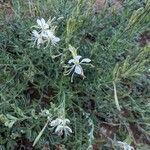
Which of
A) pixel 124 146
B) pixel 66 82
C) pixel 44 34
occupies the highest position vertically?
pixel 44 34

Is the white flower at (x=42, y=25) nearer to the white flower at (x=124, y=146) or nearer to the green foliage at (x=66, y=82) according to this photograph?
the green foliage at (x=66, y=82)

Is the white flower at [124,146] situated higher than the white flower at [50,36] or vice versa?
the white flower at [50,36]

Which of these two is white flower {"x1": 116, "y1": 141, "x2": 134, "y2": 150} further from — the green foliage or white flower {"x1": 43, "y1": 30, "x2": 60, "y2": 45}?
white flower {"x1": 43, "y1": 30, "x2": 60, "y2": 45}

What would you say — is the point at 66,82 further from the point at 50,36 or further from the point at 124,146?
the point at 124,146

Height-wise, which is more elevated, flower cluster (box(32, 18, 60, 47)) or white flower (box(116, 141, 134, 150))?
flower cluster (box(32, 18, 60, 47))

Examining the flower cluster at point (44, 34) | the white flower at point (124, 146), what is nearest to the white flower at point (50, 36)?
the flower cluster at point (44, 34)

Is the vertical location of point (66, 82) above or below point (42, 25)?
below

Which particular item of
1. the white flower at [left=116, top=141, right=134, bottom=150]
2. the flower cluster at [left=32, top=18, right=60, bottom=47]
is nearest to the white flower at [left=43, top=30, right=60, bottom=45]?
the flower cluster at [left=32, top=18, right=60, bottom=47]

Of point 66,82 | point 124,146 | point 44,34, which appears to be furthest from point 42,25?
point 124,146

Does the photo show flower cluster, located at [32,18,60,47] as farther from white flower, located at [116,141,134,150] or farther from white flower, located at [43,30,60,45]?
white flower, located at [116,141,134,150]

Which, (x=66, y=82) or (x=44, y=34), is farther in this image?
(x=66, y=82)

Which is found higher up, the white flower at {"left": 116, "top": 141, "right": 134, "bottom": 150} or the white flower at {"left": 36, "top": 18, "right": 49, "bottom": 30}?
the white flower at {"left": 36, "top": 18, "right": 49, "bottom": 30}
